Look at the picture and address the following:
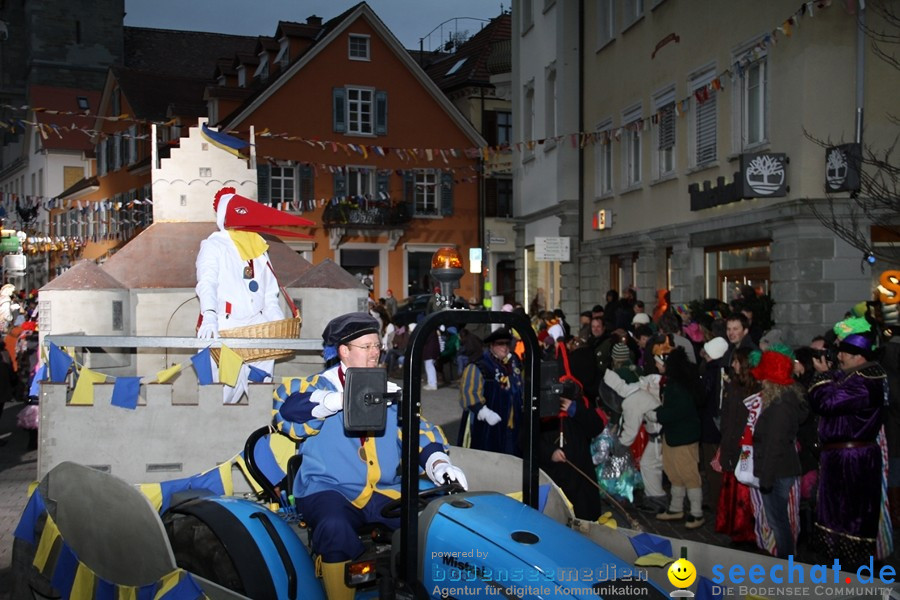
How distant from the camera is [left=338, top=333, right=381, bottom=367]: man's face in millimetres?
4754

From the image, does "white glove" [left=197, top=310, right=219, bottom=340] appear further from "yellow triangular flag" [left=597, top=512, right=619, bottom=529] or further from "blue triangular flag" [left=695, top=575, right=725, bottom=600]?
"blue triangular flag" [left=695, top=575, right=725, bottom=600]

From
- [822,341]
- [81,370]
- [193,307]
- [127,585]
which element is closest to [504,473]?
[127,585]

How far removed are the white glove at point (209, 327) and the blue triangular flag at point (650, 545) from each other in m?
4.99

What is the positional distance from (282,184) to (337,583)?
116 feet

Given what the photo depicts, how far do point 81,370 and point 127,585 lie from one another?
3699 mm

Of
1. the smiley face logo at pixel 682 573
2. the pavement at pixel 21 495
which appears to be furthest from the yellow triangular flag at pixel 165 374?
the smiley face logo at pixel 682 573

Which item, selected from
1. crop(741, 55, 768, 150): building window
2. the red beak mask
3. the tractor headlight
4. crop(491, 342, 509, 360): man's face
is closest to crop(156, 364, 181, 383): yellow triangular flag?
the red beak mask

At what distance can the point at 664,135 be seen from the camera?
784 inches

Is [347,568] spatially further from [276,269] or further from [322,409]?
[276,269]

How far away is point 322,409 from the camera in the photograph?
14.7 feet

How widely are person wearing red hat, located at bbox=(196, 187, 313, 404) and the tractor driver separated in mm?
3874

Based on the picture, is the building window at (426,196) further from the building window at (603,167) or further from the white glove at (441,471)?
the white glove at (441,471)

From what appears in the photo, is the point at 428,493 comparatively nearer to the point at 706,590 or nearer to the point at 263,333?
the point at 706,590

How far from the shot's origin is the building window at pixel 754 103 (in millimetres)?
16047
